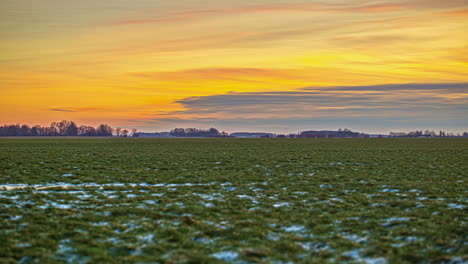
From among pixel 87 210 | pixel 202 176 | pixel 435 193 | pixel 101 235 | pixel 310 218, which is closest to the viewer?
pixel 101 235

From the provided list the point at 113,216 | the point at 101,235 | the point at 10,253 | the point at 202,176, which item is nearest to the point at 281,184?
the point at 202,176

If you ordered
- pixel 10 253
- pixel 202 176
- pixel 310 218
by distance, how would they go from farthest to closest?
pixel 202 176
pixel 310 218
pixel 10 253

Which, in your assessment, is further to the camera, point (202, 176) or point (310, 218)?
point (202, 176)

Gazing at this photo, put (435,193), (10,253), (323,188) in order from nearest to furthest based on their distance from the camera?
(10,253) < (435,193) < (323,188)

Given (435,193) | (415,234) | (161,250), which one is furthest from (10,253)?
(435,193)

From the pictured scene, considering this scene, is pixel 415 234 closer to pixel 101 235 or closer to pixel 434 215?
pixel 434 215

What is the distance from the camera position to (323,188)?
1836 centimetres

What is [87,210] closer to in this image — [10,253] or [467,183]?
[10,253]

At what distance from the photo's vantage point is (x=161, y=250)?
8.85m

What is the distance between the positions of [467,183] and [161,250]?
16.4 meters

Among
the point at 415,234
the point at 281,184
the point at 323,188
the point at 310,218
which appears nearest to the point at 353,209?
the point at 310,218

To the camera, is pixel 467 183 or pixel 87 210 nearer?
pixel 87 210

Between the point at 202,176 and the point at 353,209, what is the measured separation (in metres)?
11.5

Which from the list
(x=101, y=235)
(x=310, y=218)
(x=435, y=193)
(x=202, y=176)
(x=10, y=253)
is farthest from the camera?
(x=202, y=176)
